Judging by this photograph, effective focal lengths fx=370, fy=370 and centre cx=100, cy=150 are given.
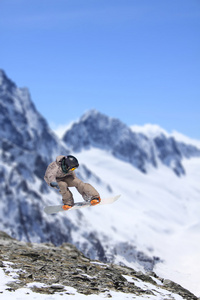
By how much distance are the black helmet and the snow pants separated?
907 millimetres

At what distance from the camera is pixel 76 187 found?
1420cm

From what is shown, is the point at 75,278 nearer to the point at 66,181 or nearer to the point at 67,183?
the point at 67,183

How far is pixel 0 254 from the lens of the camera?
20.5 m

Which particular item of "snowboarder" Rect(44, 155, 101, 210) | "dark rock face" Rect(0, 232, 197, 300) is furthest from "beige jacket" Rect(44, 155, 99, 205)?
"dark rock face" Rect(0, 232, 197, 300)

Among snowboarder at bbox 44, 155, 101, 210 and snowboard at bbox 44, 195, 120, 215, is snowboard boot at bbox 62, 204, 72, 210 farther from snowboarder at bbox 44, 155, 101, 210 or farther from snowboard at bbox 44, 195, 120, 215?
snowboard at bbox 44, 195, 120, 215

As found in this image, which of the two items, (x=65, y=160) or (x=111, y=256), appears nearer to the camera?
(x=65, y=160)

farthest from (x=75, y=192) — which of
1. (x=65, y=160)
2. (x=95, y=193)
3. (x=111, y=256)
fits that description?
(x=111, y=256)

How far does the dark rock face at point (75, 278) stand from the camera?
15.6m

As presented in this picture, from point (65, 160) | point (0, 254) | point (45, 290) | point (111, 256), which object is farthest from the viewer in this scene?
point (111, 256)

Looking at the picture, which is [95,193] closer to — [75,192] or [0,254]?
[75,192]

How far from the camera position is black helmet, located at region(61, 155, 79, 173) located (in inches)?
503

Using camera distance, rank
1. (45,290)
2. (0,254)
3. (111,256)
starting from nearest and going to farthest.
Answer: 1. (45,290)
2. (0,254)
3. (111,256)

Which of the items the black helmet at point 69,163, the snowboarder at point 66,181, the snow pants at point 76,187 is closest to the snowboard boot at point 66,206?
the snowboarder at point 66,181

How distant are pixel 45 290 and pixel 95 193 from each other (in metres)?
4.56
